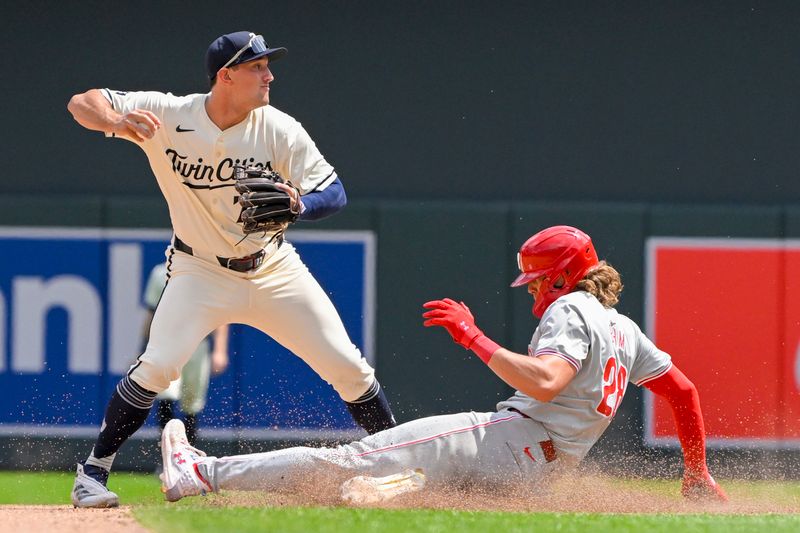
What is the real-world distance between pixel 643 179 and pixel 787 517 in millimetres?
3319

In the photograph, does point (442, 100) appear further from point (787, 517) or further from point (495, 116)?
point (787, 517)

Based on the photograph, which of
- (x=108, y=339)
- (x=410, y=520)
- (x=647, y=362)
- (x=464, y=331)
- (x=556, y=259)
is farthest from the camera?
(x=108, y=339)

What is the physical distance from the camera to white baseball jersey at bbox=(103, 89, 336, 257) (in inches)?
167

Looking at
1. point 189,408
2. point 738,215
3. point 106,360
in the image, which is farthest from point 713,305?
point 106,360

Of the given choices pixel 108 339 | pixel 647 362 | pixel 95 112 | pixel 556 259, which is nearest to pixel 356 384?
pixel 556 259

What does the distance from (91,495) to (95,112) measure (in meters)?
1.24

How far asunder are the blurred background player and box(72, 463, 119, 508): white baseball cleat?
1804 mm

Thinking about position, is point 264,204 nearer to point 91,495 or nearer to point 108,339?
point 91,495

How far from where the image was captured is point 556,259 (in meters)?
3.95

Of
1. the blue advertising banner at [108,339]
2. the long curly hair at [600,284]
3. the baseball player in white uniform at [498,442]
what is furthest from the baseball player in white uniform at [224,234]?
the blue advertising banner at [108,339]

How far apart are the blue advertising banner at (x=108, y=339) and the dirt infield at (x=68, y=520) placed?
2.38 m

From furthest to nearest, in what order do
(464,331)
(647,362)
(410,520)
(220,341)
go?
(220,341) → (647,362) → (464,331) → (410,520)

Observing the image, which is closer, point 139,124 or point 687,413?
point 139,124

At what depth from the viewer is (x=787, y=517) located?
155 inches
